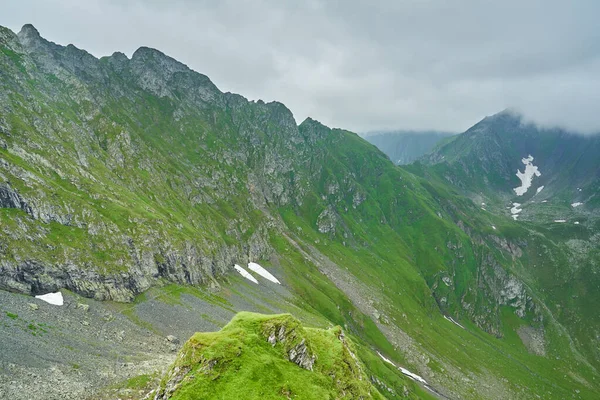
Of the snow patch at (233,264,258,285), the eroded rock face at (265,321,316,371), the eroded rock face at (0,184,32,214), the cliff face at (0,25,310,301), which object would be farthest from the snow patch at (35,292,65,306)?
the snow patch at (233,264,258,285)

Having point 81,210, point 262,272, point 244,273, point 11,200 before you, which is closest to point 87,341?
point 11,200

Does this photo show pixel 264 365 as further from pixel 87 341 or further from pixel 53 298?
pixel 53 298

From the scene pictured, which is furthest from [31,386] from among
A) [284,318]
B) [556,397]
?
[556,397]

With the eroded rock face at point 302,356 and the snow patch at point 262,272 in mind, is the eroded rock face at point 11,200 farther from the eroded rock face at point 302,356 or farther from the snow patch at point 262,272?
the snow patch at point 262,272

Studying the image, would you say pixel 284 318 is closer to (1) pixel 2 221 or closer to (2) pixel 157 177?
(1) pixel 2 221

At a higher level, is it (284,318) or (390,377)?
(284,318)

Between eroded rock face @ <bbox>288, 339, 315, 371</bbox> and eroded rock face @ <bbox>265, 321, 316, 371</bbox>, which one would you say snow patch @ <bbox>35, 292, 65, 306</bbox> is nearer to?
eroded rock face @ <bbox>265, 321, 316, 371</bbox>
